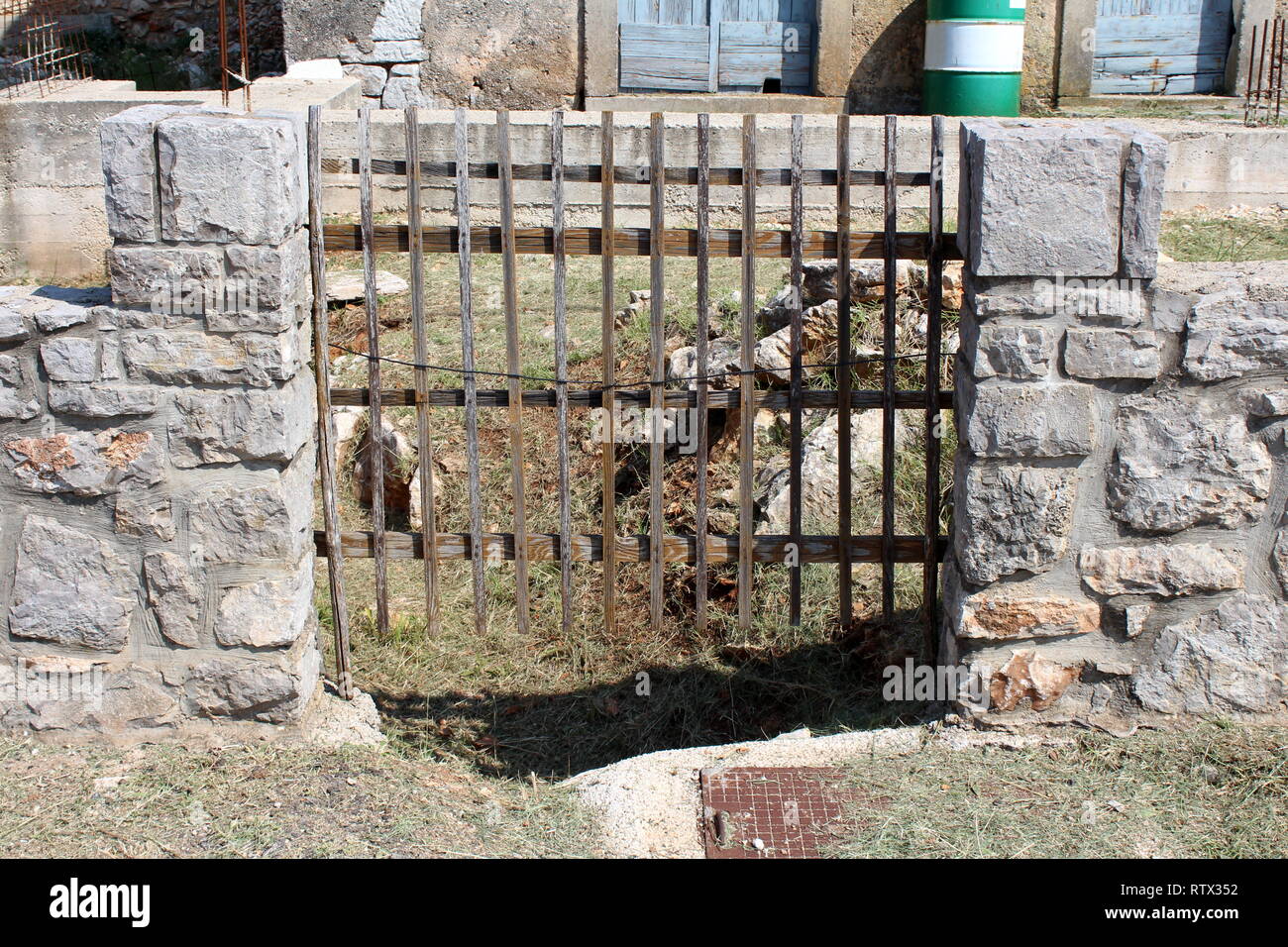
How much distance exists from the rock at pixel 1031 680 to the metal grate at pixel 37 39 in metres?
8.82

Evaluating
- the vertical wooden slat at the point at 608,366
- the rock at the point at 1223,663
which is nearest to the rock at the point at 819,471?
the vertical wooden slat at the point at 608,366

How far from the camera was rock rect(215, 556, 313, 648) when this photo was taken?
11.2 ft

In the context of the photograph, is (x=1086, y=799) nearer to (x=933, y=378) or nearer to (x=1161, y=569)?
(x=1161, y=569)

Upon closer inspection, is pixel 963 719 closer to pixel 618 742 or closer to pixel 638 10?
pixel 618 742

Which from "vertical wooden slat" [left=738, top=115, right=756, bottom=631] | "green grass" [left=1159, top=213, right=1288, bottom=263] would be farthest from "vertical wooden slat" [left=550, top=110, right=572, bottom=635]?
"green grass" [left=1159, top=213, right=1288, bottom=263]

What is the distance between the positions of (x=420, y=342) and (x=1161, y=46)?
320 inches

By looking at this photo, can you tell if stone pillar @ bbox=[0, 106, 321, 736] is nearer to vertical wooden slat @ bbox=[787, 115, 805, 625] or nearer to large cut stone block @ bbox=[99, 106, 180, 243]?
large cut stone block @ bbox=[99, 106, 180, 243]

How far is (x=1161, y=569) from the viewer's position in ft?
10.7

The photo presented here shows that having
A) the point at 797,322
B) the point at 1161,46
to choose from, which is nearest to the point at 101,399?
the point at 797,322

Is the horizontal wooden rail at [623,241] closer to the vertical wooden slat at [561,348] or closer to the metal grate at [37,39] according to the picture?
the vertical wooden slat at [561,348]

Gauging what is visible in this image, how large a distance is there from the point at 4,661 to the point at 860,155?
18.0ft

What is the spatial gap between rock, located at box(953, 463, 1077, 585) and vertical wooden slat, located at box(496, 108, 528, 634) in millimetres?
1313

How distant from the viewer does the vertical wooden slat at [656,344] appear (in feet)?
11.6

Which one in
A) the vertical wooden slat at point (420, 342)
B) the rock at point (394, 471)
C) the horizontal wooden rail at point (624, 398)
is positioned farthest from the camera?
the rock at point (394, 471)
